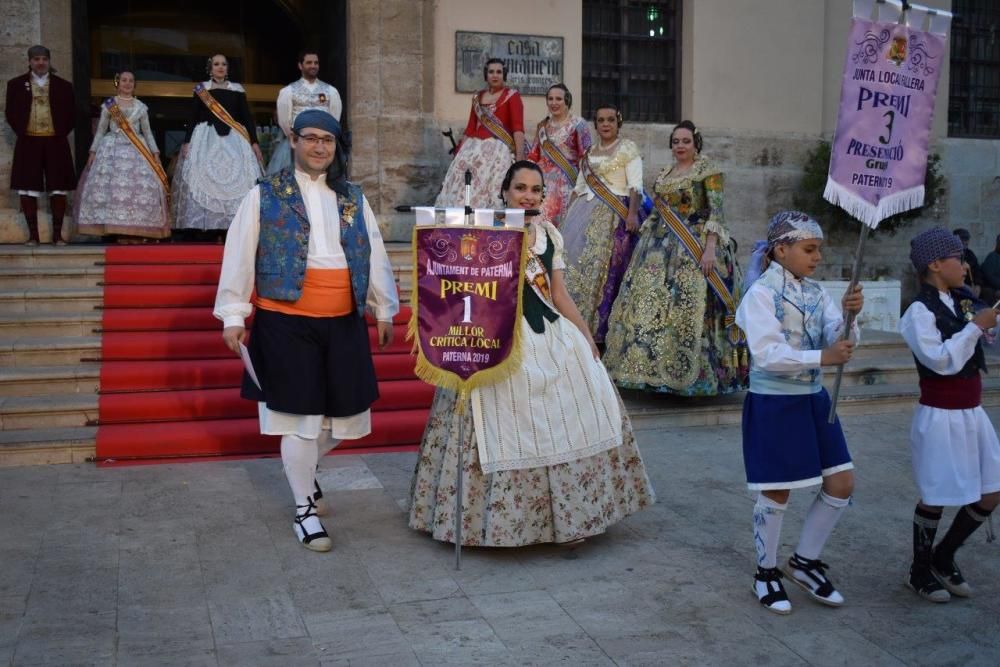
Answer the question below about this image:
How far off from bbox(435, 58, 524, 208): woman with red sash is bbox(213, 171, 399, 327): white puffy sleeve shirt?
4747 mm

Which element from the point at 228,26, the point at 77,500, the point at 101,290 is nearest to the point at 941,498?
the point at 77,500

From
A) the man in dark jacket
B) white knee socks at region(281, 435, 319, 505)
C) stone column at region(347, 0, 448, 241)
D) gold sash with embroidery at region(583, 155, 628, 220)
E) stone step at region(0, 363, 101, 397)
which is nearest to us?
white knee socks at region(281, 435, 319, 505)

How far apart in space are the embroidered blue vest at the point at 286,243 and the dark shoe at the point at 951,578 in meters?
2.72

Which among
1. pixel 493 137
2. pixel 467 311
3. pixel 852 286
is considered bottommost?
pixel 467 311

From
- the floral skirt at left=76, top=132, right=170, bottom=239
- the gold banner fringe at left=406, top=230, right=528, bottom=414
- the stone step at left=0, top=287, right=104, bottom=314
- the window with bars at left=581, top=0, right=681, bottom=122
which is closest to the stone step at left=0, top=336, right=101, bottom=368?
the stone step at left=0, top=287, right=104, bottom=314

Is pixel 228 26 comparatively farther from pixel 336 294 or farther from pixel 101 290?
pixel 336 294

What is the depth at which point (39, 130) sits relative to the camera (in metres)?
9.95

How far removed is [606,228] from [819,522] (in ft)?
14.9

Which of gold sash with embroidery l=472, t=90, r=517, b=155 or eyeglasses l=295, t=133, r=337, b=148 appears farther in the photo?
gold sash with embroidery l=472, t=90, r=517, b=155

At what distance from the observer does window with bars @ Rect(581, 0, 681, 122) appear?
39.9 ft

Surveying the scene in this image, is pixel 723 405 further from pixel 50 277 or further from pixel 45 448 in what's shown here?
pixel 50 277

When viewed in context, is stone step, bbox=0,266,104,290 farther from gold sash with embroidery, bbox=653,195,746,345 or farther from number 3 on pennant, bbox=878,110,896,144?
number 3 on pennant, bbox=878,110,896,144

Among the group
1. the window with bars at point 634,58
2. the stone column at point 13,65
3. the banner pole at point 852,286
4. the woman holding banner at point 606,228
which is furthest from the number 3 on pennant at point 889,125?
the stone column at point 13,65

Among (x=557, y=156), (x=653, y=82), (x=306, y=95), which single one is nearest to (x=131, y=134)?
(x=306, y=95)
